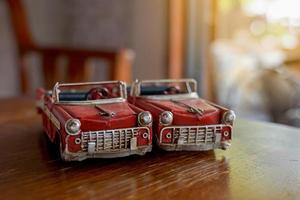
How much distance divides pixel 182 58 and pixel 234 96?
479 millimetres

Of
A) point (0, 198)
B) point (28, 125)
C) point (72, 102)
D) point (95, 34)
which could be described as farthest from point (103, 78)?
point (0, 198)

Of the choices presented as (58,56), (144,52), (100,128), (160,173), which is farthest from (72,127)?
(144,52)

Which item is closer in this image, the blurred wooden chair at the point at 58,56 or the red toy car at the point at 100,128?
the red toy car at the point at 100,128

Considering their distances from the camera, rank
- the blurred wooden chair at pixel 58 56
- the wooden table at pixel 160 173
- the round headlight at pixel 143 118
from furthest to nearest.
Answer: the blurred wooden chair at pixel 58 56
the round headlight at pixel 143 118
the wooden table at pixel 160 173

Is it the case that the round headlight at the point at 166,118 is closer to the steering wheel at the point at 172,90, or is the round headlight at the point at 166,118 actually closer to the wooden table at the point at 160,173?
the wooden table at the point at 160,173

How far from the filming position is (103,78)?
11.0 feet

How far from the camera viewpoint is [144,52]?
10.1 ft

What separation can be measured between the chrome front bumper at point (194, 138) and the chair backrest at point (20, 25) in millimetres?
2307

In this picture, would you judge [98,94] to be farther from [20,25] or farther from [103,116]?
[20,25]

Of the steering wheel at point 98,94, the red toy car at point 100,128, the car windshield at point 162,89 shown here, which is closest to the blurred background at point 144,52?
the car windshield at point 162,89

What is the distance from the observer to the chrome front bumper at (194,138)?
0.85 m

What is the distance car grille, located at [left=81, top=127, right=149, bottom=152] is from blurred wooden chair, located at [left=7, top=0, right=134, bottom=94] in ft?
5.25

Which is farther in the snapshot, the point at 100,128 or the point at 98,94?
the point at 98,94

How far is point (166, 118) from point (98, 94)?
0.18 metres
